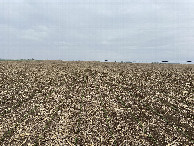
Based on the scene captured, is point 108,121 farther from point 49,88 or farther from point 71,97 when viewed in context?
point 49,88

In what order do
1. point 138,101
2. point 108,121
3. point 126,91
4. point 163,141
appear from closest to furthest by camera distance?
point 163,141 → point 108,121 → point 138,101 → point 126,91

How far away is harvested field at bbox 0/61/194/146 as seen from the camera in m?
10.9

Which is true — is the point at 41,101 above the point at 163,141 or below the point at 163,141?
above

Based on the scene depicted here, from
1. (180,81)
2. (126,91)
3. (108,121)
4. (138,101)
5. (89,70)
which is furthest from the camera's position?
(89,70)

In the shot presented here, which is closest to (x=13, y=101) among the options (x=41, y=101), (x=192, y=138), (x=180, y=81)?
(x=41, y=101)

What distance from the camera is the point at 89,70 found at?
60.4 feet

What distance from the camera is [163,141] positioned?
10.6 meters

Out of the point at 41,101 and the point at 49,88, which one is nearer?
the point at 41,101

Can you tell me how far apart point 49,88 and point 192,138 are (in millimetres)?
10922

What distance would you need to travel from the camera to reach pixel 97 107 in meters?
13.1

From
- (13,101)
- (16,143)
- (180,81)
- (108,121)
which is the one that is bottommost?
(16,143)

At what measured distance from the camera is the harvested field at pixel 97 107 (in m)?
10.9

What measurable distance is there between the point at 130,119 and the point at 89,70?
774 centimetres

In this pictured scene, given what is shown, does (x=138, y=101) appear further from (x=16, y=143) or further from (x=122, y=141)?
(x=16, y=143)
